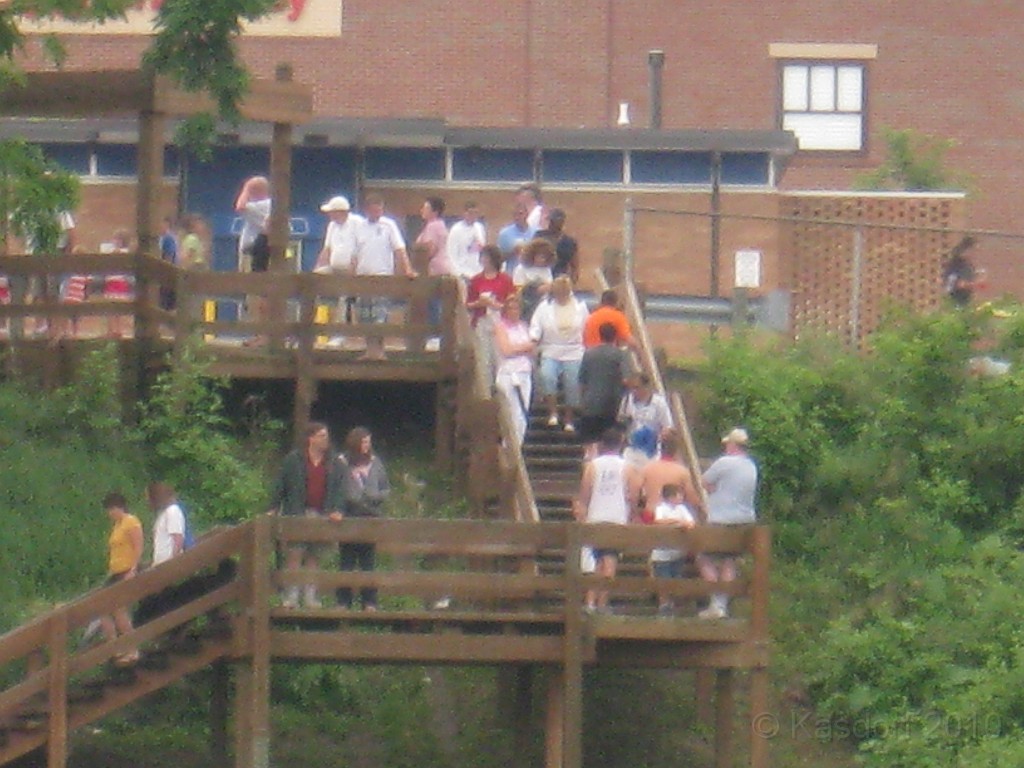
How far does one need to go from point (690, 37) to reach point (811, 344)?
16819mm

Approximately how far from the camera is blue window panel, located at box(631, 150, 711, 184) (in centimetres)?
3186

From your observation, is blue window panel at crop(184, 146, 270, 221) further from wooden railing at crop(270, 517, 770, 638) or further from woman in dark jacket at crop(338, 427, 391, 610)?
wooden railing at crop(270, 517, 770, 638)

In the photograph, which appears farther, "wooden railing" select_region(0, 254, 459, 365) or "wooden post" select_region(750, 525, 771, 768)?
"wooden railing" select_region(0, 254, 459, 365)

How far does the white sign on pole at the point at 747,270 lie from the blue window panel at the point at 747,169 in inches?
64.0

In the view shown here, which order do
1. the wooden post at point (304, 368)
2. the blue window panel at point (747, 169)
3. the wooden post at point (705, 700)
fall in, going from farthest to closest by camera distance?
1. the blue window panel at point (747, 169)
2. the wooden post at point (304, 368)
3. the wooden post at point (705, 700)

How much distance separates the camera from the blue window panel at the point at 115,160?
31144 millimetres

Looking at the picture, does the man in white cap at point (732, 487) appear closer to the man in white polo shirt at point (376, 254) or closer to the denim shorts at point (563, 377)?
the denim shorts at point (563, 377)

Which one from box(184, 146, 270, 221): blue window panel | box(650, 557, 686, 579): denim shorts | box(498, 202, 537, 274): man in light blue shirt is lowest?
box(650, 557, 686, 579): denim shorts

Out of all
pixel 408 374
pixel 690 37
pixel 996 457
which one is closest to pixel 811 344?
pixel 996 457

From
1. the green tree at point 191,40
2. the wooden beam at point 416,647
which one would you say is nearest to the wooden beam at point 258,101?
the green tree at point 191,40

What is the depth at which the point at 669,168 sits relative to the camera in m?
31.9

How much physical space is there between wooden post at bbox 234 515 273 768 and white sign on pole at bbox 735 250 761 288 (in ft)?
45.2

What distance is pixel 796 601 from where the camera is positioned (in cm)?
2197

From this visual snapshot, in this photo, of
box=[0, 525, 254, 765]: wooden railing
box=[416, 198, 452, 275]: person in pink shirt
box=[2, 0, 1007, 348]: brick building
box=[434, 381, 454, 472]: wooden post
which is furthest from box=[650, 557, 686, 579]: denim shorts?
box=[2, 0, 1007, 348]: brick building
